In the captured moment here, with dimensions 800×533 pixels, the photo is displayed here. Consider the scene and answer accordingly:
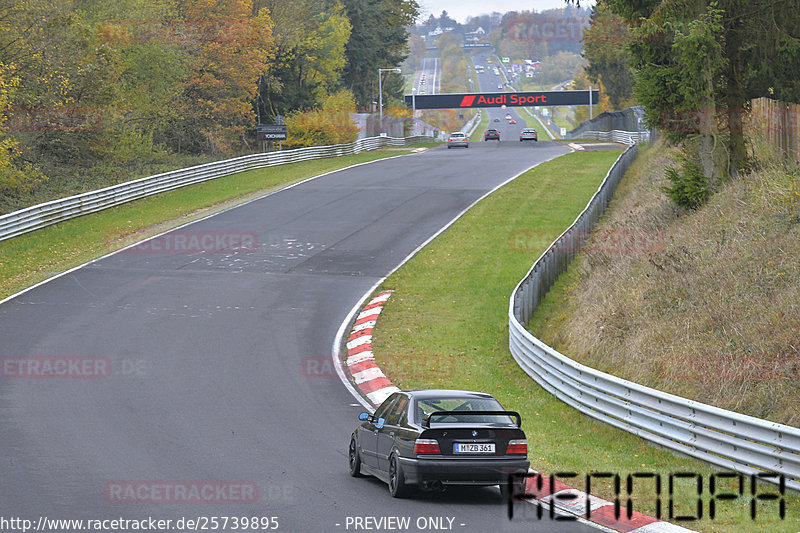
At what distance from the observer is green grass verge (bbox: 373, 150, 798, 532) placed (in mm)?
11133

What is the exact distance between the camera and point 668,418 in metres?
12.8

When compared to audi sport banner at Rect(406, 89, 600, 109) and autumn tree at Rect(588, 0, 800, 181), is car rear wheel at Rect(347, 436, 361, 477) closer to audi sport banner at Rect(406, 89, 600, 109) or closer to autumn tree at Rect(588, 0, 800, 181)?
autumn tree at Rect(588, 0, 800, 181)

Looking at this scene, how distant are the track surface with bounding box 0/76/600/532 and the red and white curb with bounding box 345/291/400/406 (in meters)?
0.49

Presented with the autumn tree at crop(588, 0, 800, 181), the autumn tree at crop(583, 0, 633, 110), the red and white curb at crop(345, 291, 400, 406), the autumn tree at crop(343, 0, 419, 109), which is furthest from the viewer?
the autumn tree at crop(343, 0, 419, 109)

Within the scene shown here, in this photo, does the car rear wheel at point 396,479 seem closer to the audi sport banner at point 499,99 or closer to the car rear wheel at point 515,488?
the car rear wheel at point 515,488

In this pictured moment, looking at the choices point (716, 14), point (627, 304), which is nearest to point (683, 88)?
point (716, 14)

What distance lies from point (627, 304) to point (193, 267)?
14934 millimetres

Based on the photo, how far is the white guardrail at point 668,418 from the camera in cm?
1067

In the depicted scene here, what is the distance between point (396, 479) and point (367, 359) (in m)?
9.41
